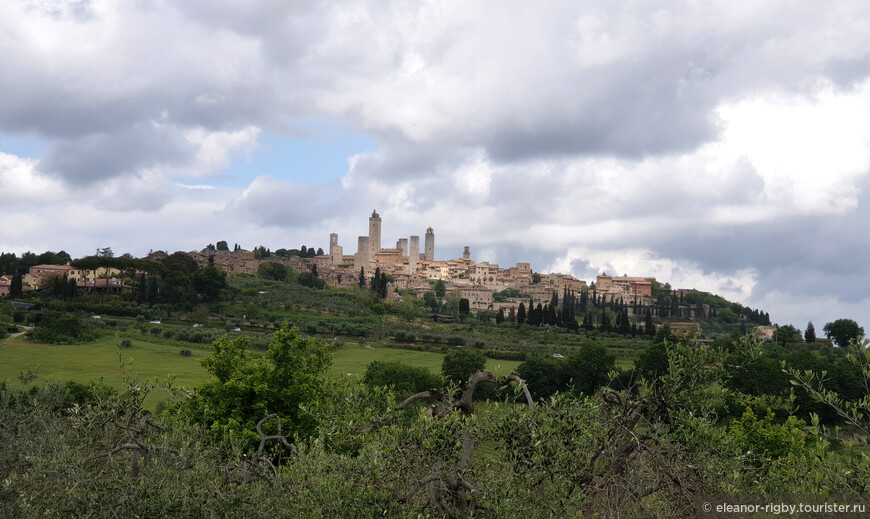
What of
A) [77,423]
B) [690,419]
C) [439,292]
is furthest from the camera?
[439,292]

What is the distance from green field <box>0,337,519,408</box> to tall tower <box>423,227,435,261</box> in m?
124

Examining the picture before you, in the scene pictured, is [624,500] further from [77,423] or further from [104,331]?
[104,331]

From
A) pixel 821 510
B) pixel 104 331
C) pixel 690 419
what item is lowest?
pixel 104 331

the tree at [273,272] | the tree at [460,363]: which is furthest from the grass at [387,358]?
the tree at [273,272]

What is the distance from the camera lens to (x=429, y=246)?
17888 cm

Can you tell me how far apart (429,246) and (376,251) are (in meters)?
17.6

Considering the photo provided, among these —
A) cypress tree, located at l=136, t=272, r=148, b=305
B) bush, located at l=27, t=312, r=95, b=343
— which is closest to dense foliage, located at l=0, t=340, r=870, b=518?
bush, located at l=27, t=312, r=95, b=343

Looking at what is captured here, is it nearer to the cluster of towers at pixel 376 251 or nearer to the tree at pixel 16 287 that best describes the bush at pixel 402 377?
the tree at pixel 16 287

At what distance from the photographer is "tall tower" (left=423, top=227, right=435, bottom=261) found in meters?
177

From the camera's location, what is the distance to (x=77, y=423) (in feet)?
27.4

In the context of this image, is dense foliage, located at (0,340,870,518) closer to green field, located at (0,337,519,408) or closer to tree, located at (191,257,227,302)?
green field, located at (0,337,519,408)

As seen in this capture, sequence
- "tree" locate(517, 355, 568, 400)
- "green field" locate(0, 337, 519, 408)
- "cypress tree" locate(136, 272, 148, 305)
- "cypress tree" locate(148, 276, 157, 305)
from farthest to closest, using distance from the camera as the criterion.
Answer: "cypress tree" locate(148, 276, 157, 305), "cypress tree" locate(136, 272, 148, 305), "tree" locate(517, 355, 568, 400), "green field" locate(0, 337, 519, 408)

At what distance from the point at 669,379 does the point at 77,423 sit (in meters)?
7.34

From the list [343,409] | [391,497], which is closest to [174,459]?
[343,409]
